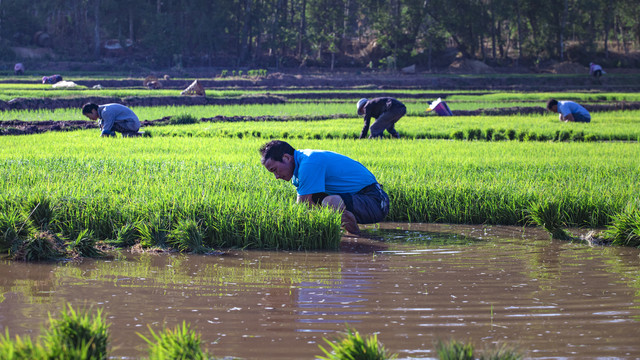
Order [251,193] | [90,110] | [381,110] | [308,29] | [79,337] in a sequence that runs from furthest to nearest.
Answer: [308,29] < [381,110] < [90,110] < [251,193] < [79,337]

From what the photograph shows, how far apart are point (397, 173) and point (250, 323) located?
4.34 metres

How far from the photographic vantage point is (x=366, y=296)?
3.84 metres

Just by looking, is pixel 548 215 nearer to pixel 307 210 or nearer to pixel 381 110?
pixel 307 210

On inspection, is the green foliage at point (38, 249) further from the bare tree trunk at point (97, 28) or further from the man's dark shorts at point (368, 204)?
the bare tree trunk at point (97, 28)

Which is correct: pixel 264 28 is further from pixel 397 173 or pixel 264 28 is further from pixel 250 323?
pixel 250 323

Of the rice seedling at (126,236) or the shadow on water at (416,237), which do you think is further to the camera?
Answer: the shadow on water at (416,237)

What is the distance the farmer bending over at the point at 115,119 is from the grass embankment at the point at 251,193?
69.5 inches

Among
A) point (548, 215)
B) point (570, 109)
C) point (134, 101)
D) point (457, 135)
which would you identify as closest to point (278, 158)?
point (548, 215)

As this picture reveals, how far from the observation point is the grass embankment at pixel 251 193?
528 centimetres

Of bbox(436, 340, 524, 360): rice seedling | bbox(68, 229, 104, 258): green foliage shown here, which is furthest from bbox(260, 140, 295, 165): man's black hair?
bbox(436, 340, 524, 360): rice seedling

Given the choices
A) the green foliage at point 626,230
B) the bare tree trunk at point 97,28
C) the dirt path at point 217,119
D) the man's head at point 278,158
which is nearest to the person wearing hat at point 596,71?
the dirt path at point 217,119

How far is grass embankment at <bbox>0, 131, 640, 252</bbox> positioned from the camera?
528 cm

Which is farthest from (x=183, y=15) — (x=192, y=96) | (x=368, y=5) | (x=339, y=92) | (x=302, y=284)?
(x=302, y=284)

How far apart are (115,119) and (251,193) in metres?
6.52
